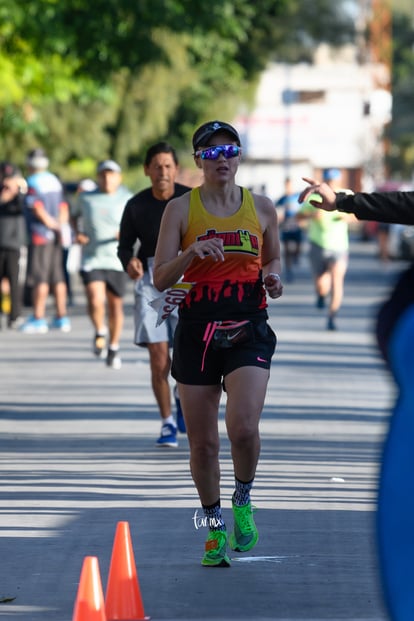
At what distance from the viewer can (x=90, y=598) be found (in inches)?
230

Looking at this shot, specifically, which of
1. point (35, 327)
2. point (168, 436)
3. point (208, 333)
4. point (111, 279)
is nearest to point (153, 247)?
point (168, 436)

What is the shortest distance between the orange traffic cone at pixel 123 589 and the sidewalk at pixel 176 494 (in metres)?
0.22

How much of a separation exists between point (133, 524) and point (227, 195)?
185 centimetres

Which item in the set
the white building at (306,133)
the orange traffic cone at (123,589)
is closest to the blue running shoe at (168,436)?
the orange traffic cone at (123,589)

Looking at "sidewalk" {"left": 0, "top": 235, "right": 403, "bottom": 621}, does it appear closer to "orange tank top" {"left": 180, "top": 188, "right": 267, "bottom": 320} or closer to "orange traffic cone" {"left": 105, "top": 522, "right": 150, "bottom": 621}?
"orange traffic cone" {"left": 105, "top": 522, "right": 150, "bottom": 621}

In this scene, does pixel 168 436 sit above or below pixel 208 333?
below

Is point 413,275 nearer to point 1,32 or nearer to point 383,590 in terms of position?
point 383,590

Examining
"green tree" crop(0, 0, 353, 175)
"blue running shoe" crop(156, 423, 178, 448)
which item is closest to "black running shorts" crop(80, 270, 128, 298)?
"blue running shoe" crop(156, 423, 178, 448)

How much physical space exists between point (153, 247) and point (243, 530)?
3.87m

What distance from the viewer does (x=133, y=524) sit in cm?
837

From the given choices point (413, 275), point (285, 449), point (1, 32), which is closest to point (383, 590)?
point (413, 275)

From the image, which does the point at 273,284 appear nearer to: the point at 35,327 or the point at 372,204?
the point at 372,204

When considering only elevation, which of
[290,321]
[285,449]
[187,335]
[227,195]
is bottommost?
[290,321]

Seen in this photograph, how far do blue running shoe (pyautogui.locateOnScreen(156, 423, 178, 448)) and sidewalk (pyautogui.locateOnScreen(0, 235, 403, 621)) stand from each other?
0.10 metres
